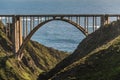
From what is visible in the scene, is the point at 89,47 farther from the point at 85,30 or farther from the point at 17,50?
the point at 17,50

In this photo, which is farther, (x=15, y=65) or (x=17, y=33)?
(x=15, y=65)

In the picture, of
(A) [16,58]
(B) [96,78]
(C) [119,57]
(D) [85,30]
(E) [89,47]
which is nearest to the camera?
(B) [96,78]

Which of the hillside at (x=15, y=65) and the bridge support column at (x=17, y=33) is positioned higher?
the bridge support column at (x=17, y=33)

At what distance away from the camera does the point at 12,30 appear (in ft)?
499

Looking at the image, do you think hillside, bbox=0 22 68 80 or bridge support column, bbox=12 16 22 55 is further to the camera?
hillside, bbox=0 22 68 80

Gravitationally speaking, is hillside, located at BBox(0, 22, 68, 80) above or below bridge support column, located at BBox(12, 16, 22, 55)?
below

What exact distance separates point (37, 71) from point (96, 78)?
5396 inches

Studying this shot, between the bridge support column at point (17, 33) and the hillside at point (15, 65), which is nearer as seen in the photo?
the bridge support column at point (17, 33)

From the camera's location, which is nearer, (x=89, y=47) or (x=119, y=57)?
(x=119, y=57)

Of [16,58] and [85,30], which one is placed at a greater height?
[85,30]

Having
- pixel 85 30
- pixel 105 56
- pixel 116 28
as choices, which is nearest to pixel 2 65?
pixel 85 30

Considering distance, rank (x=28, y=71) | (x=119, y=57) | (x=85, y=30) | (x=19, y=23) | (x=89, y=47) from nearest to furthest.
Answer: (x=119, y=57)
(x=89, y=47)
(x=85, y=30)
(x=19, y=23)
(x=28, y=71)

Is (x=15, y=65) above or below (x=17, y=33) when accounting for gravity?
below

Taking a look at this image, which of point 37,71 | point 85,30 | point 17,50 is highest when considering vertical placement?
point 85,30
